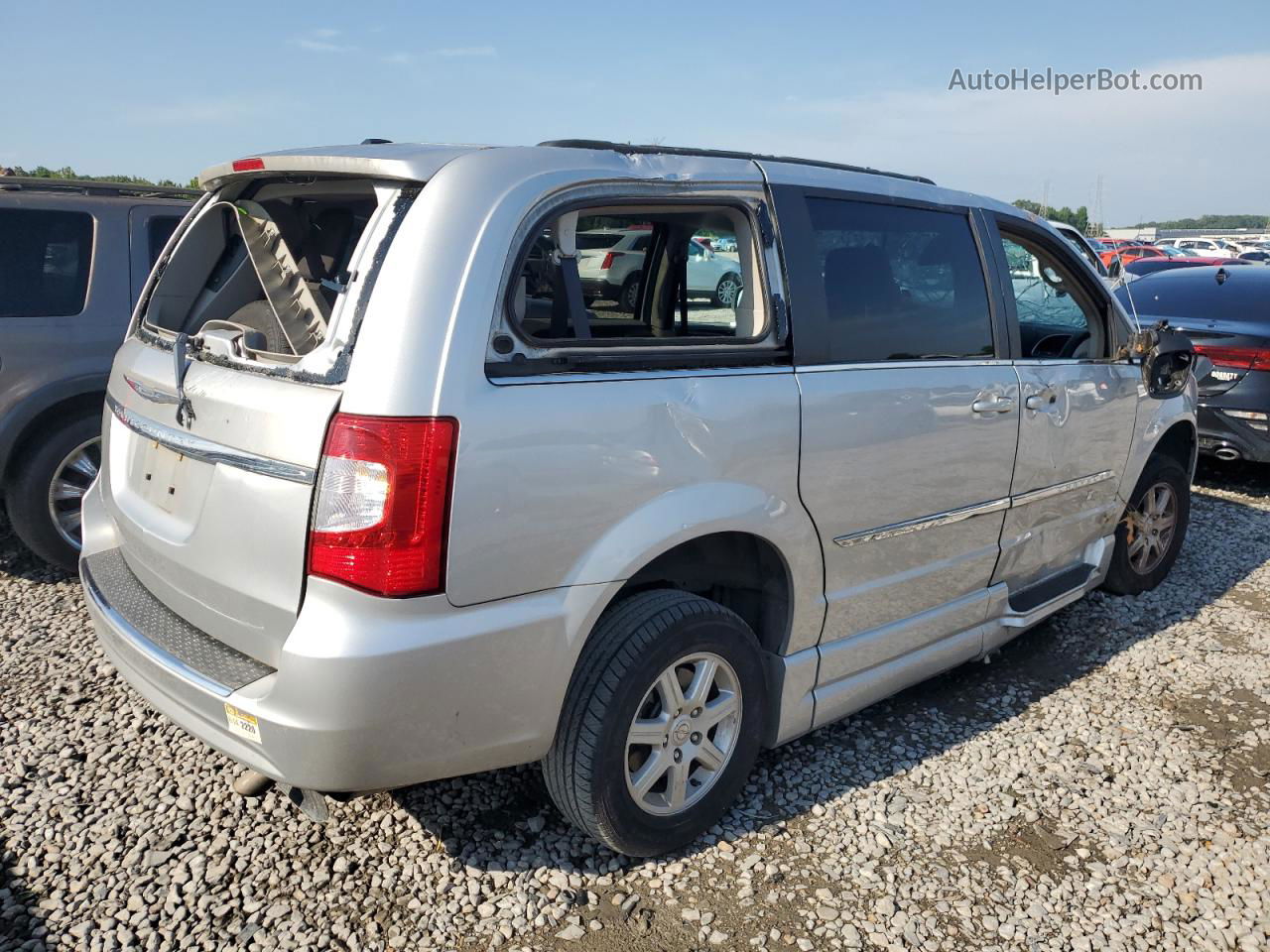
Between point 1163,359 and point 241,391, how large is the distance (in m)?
4.12

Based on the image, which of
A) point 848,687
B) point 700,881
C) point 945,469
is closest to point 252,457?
point 700,881

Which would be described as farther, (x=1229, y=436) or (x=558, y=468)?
(x=1229, y=436)

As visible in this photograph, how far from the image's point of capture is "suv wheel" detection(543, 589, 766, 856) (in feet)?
8.18

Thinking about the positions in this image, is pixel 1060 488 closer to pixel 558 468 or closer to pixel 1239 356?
pixel 558 468

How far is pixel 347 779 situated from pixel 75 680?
2.15 meters

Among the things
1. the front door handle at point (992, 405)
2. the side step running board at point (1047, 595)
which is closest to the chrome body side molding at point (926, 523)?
the front door handle at point (992, 405)

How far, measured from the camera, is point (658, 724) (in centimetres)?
265

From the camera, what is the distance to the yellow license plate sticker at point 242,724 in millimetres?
2229

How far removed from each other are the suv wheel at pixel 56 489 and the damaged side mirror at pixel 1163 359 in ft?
16.1

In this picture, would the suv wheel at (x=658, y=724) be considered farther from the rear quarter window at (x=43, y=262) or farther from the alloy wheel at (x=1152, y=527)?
the rear quarter window at (x=43, y=262)

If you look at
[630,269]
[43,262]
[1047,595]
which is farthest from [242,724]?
[43,262]

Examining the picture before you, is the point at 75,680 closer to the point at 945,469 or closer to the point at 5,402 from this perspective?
the point at 5,402

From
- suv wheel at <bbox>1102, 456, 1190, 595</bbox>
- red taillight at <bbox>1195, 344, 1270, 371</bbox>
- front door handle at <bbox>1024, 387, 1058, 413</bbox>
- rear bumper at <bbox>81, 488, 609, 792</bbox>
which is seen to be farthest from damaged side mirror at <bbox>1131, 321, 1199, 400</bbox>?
rear bumper at <bbox>81, 488, 609, 792</bbox>

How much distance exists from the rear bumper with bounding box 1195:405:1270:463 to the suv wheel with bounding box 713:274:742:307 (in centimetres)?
515
